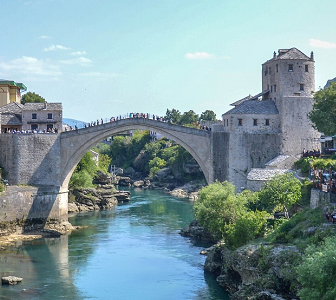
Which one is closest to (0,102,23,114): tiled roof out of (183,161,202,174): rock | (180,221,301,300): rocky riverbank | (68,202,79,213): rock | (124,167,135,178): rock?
(68,202,79,213): rock

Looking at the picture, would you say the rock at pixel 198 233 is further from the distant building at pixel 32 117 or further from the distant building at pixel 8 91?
the distant building at pixel 8 91

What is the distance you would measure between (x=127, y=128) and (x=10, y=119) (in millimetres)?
11534

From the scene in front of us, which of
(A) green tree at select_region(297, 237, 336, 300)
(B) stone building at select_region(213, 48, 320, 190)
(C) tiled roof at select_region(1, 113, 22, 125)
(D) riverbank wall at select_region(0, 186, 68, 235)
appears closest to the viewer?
(A) green tree at select_region(297, 237, 336, 300)

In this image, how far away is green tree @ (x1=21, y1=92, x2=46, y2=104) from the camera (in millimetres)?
75750

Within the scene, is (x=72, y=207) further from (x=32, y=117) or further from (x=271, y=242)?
(x=271, y=242)

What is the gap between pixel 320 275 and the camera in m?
22.8

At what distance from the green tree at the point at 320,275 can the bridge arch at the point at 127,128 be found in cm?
3082

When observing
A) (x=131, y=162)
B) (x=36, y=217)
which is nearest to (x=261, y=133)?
(x=36, y=217)

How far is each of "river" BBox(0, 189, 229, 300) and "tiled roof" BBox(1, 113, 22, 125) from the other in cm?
1049

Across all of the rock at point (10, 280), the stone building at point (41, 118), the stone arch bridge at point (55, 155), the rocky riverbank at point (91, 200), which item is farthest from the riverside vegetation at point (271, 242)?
the rocky riverbank at point (91, 200)

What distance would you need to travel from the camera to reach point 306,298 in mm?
23484

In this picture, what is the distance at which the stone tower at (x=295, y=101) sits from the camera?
53312 millimetres

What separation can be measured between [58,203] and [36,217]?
245 centimetres

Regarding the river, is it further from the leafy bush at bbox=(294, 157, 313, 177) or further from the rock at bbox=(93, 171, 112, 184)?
the rock at bbox=(93, 171, 112, 184)
